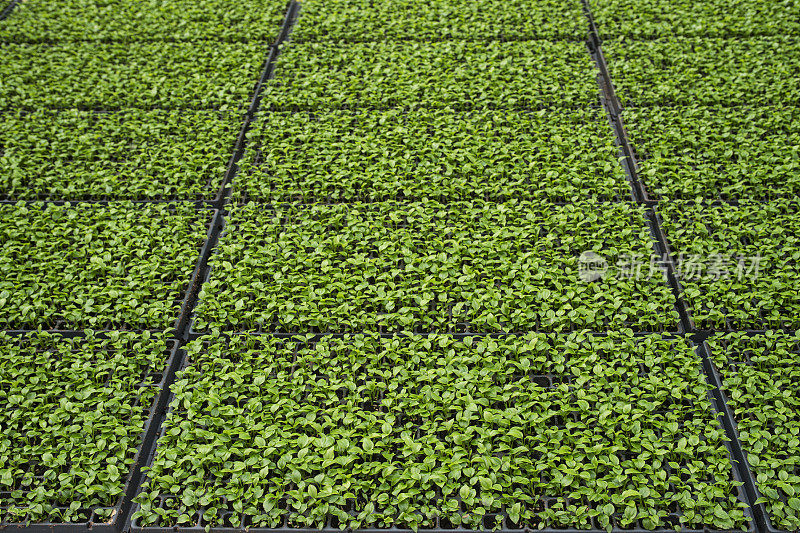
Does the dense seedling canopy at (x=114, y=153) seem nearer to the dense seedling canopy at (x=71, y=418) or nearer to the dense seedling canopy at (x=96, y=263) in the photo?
the dense seedling canopy at (x=96, y=263)

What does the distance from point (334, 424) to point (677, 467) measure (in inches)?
57.9

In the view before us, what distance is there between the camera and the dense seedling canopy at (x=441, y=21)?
→ 5336mm

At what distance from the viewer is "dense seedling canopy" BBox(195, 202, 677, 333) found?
3.12 metres

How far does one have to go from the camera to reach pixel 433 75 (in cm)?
482

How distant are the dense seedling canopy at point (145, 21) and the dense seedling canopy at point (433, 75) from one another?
707 mm

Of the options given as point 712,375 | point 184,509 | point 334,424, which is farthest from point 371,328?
point 712,375

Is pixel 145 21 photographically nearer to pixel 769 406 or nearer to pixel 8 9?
pixel 8 9

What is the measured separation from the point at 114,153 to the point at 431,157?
2.28 meters

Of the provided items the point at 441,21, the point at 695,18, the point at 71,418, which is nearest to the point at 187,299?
the point at 71,418

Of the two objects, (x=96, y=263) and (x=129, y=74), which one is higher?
(x=129, y=74)

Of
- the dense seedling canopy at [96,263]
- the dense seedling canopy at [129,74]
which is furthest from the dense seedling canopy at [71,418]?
the dense seedling canopy at [129,74]

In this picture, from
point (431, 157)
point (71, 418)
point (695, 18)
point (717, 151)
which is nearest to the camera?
point (71, 418)

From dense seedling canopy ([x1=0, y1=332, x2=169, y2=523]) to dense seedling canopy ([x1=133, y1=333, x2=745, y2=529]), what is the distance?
0.18 meters

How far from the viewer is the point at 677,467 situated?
8.07 feet
